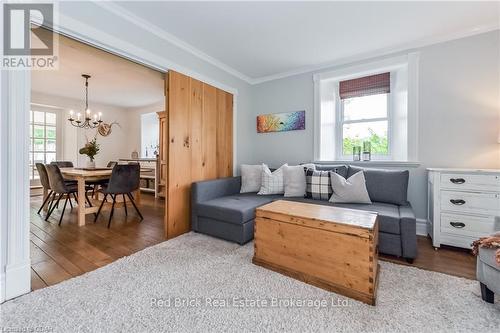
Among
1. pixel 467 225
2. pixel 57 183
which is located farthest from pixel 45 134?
pixel 467 225

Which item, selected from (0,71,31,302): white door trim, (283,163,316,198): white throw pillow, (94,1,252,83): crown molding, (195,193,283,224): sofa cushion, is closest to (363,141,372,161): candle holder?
(283,163,316,198): white throw pillow

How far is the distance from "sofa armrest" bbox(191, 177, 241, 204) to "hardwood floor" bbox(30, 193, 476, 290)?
643 millimetres

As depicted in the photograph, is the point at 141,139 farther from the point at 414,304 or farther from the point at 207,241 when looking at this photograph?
the point at 414,304

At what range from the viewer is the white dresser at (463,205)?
A: 2064mm

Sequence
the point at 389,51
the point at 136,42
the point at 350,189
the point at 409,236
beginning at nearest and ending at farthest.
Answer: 1. the point at 409,236
2. the point at 136,42
3. the point at 350,189
4. the point at 389,51

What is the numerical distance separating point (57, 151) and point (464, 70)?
7.80m

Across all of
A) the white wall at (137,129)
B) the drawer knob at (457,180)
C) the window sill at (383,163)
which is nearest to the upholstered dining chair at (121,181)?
the window sill at (383,163)

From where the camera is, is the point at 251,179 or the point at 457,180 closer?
the point at 457,180

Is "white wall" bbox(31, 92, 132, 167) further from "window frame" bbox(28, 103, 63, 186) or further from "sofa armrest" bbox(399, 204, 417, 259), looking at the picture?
"sofa armrest" bbox(399, 204, 417, 259)

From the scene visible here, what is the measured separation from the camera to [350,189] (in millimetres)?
2521

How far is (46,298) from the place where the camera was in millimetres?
1459

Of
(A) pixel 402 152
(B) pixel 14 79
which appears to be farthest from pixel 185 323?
(A) pixel 402 152

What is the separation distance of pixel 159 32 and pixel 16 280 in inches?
98.7

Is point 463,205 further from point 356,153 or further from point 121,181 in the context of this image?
point 121,181
